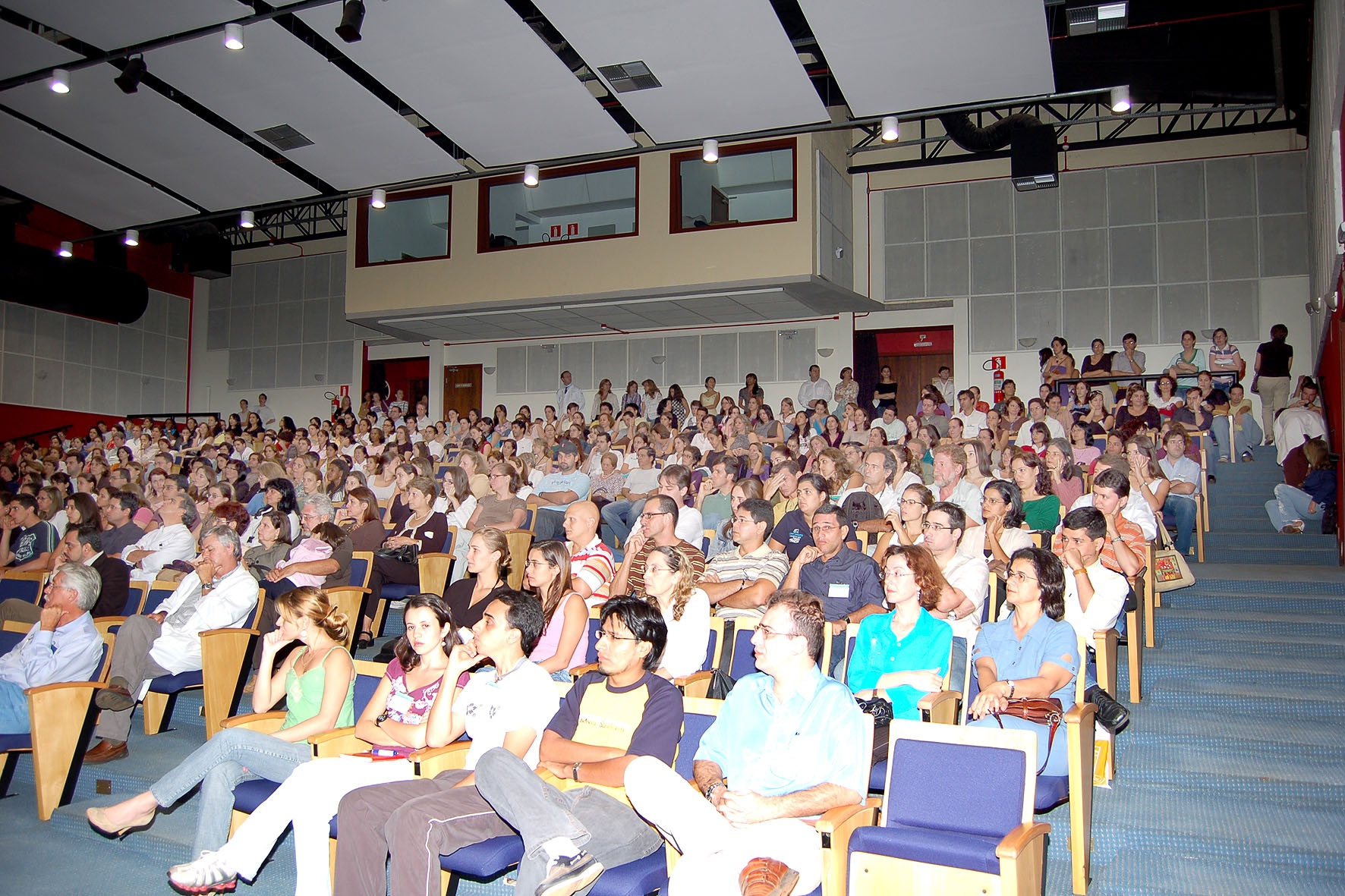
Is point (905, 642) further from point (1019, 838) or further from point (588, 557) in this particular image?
point (588, 557)

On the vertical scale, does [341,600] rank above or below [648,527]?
below

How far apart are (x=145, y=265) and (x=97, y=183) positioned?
13.9ft

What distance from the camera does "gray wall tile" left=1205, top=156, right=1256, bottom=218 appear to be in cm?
1039

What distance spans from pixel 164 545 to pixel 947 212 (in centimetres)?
949

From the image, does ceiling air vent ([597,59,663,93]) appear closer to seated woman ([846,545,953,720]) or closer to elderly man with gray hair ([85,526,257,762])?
elderly man with gray hair ([85,526,257,762])

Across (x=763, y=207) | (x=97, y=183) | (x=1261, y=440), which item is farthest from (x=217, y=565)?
(x=97, y=183)

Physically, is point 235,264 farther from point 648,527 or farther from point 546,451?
point 648,527

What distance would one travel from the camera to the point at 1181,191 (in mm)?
10656

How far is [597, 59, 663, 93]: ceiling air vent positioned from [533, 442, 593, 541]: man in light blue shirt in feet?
11.9

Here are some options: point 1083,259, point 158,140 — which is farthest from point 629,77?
point 1083,259

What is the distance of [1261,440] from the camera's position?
8352 millimetres

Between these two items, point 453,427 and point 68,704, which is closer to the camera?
point 68,704

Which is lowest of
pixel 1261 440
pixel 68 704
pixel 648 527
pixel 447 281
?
pixel 68 704

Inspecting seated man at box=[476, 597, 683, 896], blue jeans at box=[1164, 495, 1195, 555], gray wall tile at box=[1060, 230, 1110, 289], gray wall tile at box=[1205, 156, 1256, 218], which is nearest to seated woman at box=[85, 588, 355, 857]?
seated man at box=[476, 597, 683, 896]
